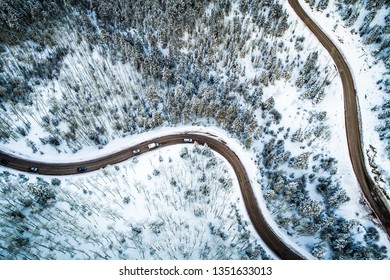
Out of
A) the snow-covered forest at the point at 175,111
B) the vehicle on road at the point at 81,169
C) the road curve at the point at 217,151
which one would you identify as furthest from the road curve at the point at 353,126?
the vehicle on road at the point at 81,169

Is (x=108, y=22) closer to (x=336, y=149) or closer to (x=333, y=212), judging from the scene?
(x=336, y=149)

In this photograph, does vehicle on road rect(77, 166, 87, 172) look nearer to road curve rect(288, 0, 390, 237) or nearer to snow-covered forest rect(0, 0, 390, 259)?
snow-covered forest rect(0, 0, 390, 259)

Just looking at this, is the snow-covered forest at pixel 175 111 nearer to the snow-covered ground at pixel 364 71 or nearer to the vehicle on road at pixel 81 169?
the snow-covered ground at pixel 364 71

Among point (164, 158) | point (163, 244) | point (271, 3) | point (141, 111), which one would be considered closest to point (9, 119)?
point (141, 111)

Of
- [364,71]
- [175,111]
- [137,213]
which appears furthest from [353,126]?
[137,213]

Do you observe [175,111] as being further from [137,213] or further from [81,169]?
[81,169]

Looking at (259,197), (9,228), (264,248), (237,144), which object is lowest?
(9,228)
